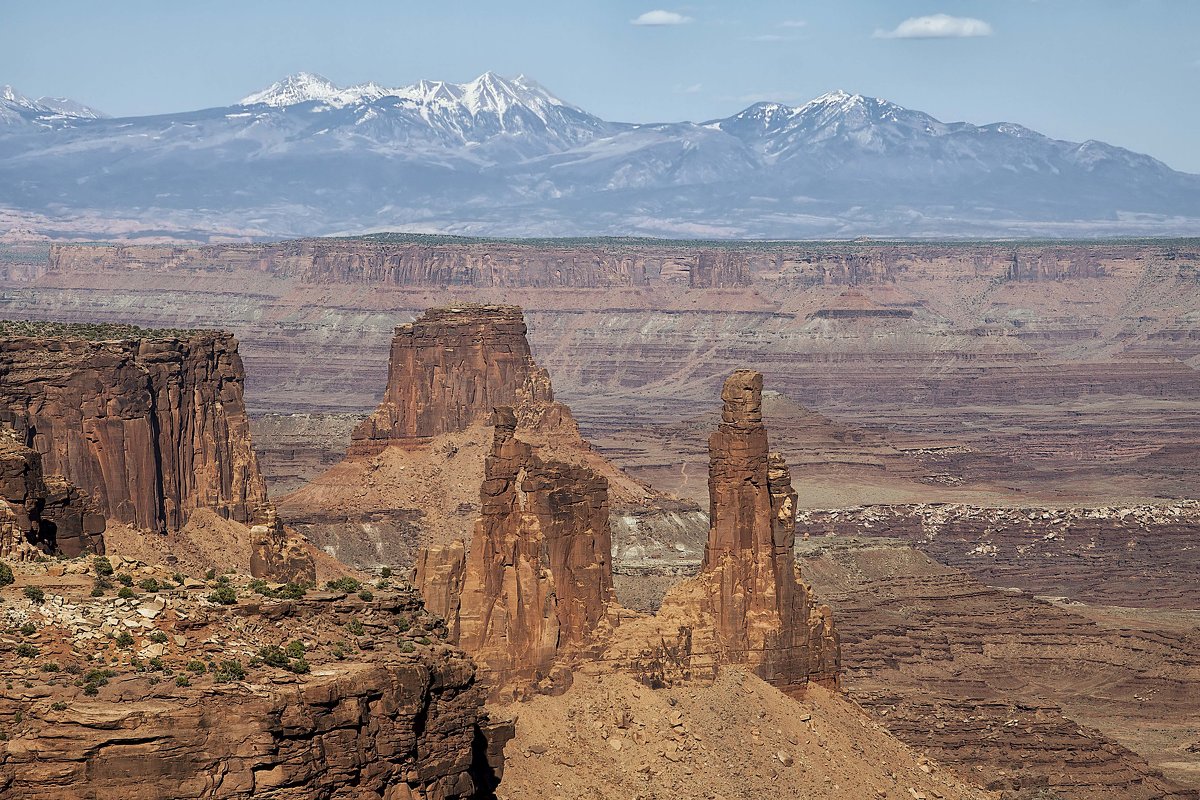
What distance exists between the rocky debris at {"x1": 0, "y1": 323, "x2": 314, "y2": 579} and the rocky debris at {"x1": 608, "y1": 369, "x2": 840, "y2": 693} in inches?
645

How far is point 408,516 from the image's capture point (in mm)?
113500

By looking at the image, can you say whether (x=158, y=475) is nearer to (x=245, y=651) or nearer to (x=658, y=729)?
(x=658, y=729)

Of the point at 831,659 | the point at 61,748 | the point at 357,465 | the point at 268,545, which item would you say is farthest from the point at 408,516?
the point at 61,748

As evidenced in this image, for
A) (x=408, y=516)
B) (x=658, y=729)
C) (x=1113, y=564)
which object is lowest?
(x=1113, y=564)

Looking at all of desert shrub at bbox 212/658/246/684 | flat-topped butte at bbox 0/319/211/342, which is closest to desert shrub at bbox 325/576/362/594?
desert shrub at bbox 212/658/246/684

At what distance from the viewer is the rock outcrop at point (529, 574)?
47.0 m

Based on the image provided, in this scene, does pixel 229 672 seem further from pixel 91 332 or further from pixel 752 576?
pixel 91 332

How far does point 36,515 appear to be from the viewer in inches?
1332

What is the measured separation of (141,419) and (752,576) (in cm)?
2998

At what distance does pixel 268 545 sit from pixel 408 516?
51.6 meters

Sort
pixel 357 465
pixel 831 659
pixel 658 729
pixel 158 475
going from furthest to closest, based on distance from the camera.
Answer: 1. pixel 357 465
2. pixel 158 475
3. pixel 831 659
4. pixel 658 729

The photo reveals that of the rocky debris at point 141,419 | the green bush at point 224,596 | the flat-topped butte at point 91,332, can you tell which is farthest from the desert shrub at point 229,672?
the flat-topped butte at point 91,332

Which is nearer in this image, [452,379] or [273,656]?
[273,656]

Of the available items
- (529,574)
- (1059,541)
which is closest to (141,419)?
(529,574)
